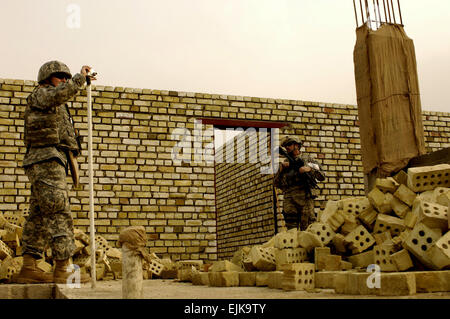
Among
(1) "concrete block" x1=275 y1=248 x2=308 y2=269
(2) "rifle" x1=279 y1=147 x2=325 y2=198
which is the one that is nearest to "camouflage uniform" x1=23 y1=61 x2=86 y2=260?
(1) "concrete block" x1=275 y1=248 x2=308 y2=269

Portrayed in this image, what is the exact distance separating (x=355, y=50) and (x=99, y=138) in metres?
4.77

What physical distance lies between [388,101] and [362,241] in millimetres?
1635

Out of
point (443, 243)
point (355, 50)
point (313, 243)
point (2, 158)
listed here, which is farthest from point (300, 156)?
point (2, 158)

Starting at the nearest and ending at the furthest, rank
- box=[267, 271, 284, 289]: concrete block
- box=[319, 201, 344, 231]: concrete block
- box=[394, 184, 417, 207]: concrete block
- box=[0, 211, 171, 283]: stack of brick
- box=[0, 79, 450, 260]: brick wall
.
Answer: box=[267, 271, 284, 289]: concrete block
box=[394, 184, 417, 207]: concrete block
box=[319, 201, 344, 231]: concrete block
box=[0, 211, 171, 283]: stack of brick
box=[0, 79, 450, 260]: brick wall

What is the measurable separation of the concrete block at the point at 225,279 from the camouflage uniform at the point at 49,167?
3.89 feet

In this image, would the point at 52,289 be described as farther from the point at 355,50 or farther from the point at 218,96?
the point at 218,96

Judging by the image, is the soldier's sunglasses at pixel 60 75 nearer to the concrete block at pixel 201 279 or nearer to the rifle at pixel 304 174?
the concrete block at pixel 201 279

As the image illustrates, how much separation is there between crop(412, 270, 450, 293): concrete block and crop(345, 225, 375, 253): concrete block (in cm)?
168

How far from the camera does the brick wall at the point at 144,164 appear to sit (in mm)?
8383

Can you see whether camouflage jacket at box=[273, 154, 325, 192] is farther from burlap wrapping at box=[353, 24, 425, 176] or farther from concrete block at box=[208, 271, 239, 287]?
concrete block at box=[208, 271, 239, 287]

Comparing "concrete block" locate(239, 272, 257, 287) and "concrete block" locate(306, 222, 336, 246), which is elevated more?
"concrete block" locate(306, 222, 336, 246)

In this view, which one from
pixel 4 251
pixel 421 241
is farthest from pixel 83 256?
pixel 421 241

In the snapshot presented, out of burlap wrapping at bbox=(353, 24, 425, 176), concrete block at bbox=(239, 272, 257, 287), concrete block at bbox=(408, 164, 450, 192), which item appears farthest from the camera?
burlap wrapping at bbox=(353, 24, 425, 176)

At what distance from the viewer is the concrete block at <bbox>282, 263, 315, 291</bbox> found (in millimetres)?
3445
